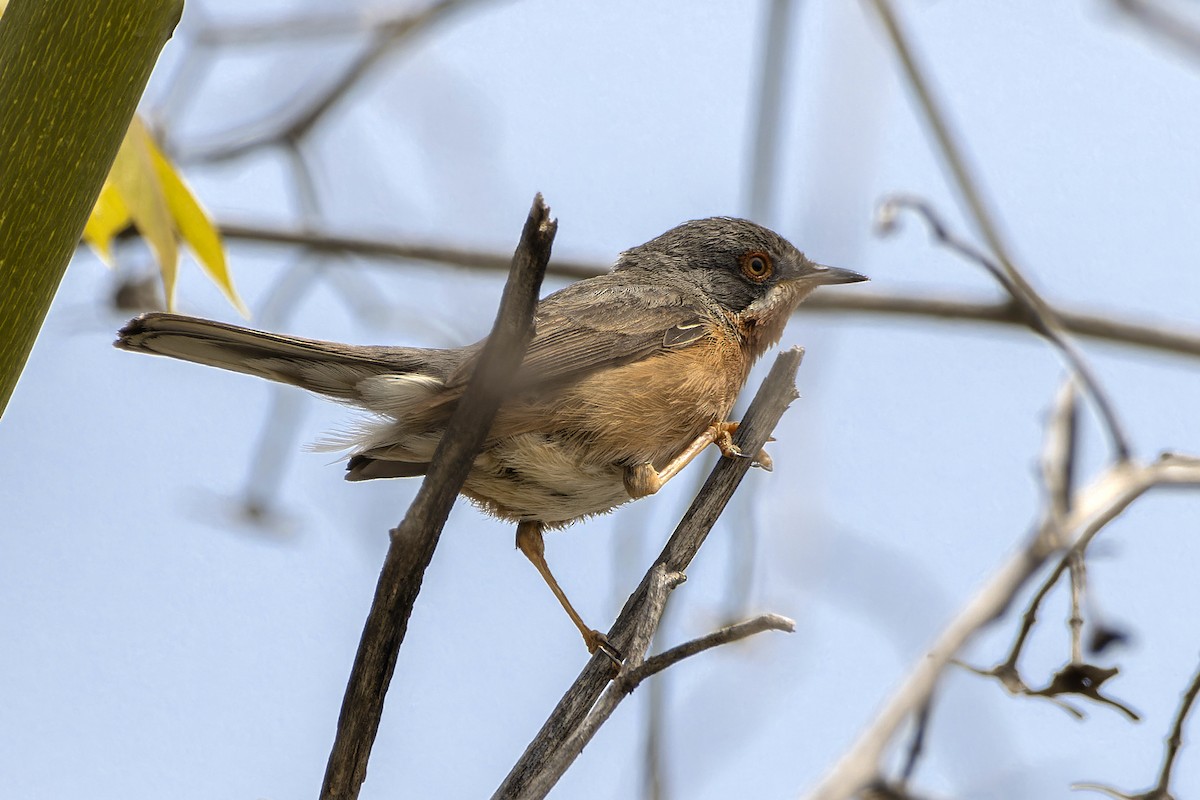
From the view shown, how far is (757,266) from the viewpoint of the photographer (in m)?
5.41

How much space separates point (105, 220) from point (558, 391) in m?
1.58

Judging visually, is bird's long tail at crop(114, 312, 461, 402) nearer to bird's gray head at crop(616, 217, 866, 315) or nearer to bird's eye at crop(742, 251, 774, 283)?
bird's gray head at crop(616, 217, 866, 315)

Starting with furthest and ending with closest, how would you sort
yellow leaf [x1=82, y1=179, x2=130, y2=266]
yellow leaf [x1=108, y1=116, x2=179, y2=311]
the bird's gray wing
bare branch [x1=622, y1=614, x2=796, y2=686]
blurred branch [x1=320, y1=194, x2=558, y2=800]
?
the bird's gray wing < yellow leaf [x1=82, y1=179, x2=130, y2=266] < yellow leaf [x1=108, y1=116, x2=179, y2=311] < bare branch [x1=622, y1=614, x2=796, y2=686] < blurred branch [x1=320, y1=194, x2=558, y2=800]

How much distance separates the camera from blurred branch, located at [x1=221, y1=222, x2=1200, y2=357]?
5234 millimetres

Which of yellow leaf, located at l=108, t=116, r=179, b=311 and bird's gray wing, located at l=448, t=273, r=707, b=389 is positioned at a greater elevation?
bird's gray wing, located at l=448, t=273, r=707, b=389

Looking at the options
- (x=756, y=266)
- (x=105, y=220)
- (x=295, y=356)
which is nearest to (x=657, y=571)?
(x=295, y=356)

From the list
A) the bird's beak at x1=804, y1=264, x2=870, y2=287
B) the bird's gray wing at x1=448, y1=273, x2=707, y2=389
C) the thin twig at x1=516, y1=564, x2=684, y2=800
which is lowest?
the thin twig at x1=516, y1=564, x2=684, y2=800

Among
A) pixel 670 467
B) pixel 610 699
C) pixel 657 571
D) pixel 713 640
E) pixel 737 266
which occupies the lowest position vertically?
pixel 610 699

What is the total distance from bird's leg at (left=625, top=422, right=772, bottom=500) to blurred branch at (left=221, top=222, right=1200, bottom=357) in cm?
162

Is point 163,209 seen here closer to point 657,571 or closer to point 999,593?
point 657,571

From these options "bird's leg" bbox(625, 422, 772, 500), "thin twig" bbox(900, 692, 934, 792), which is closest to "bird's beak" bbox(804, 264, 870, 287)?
"bird's leg" bbox(625, 422, 772, 500)

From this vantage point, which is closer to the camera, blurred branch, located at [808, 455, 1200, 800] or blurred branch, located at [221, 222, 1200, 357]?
blurred branch, located at [808, 455, 1200, 800]

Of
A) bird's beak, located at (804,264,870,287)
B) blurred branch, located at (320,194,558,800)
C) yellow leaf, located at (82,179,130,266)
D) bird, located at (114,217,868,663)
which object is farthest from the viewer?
bird's beak, located at (804,264,870,287)

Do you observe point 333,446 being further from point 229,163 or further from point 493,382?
point 229,163
